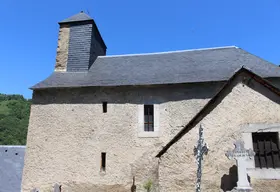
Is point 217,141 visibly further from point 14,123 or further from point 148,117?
point 14,123

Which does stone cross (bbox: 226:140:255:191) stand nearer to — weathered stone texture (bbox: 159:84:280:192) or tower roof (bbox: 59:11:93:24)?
weathered stone texture (bbox: 159:84:280:192)

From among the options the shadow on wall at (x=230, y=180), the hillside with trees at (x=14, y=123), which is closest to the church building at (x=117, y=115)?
the shadow on wall at (x=230, y=180)

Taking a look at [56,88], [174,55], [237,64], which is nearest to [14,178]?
[56,88]

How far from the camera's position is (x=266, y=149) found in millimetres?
5340

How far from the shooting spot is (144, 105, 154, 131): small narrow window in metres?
9.01

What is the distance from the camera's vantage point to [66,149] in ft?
29.8

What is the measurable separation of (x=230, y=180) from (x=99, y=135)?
5.33m

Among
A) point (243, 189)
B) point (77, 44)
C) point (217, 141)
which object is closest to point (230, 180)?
point (243, 189)

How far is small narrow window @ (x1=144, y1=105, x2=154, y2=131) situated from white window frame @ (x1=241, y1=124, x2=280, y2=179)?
4.15 metres

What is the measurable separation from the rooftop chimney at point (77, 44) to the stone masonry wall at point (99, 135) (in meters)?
2.13

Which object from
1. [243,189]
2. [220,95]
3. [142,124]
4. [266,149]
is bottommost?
[243,189]

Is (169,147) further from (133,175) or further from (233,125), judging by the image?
(133,175)

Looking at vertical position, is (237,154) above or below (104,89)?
below

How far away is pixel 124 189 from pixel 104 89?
4.06 m
